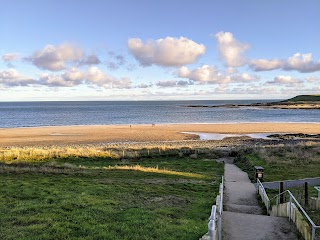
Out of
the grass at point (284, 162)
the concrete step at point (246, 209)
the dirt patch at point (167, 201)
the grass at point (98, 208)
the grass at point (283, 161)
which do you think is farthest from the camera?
the grass at point (283, 161)

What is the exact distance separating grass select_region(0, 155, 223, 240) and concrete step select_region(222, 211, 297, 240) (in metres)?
0.70

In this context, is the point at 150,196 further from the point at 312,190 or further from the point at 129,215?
the point at 312,190

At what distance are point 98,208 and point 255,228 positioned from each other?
491cm

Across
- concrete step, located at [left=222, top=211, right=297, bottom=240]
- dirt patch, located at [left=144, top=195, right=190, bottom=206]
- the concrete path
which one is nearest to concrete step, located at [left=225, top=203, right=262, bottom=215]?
the concrete path

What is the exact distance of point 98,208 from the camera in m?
10.8

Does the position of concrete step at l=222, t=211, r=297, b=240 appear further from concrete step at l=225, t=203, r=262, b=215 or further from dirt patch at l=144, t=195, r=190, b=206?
concrete step at l=225, t=203, r=262, b=215

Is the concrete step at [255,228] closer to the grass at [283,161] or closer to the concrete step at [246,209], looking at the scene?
the concrete step at [246,209]

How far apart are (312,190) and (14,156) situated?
78.5 feet

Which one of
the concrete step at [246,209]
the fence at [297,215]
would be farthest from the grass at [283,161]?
the fence at [297,215]

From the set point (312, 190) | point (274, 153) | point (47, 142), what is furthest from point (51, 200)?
point (47, 142)

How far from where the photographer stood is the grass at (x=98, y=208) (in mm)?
8406

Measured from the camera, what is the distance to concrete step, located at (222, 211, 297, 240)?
28.2ft

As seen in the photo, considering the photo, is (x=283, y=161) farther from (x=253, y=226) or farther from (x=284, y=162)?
(x=253, y=226)

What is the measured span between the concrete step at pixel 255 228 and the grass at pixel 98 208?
705 millimetres
